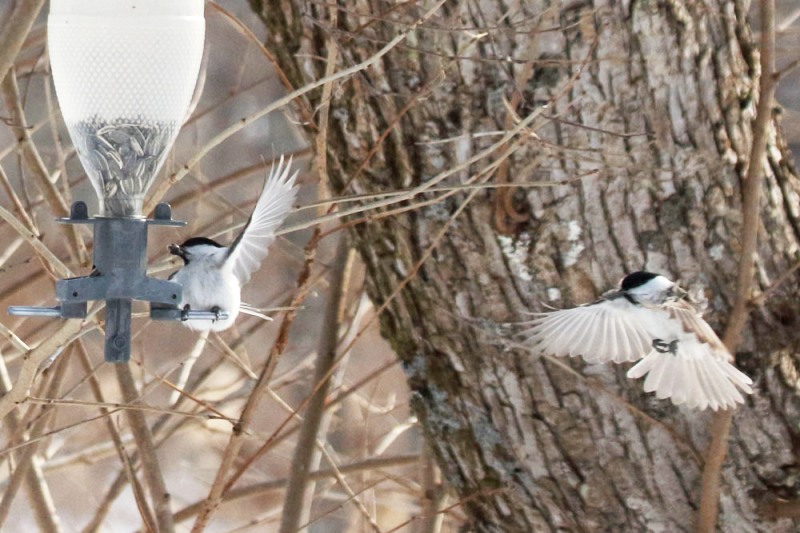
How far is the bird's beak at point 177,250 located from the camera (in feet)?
7.47

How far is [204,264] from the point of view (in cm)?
244

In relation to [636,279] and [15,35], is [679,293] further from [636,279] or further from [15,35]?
[15,35]

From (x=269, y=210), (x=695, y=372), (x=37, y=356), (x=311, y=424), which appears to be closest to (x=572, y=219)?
(x=695, y=372)

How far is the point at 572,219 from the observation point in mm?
2537

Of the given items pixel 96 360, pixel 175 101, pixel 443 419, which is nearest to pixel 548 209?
pixel 443 419

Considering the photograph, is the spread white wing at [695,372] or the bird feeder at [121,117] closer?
the bird feeder at [121,117]

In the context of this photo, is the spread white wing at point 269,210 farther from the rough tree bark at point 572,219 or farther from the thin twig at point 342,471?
the thin twig at point 342,471

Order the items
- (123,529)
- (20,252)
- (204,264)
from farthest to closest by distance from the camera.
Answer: (123,529), (20,252), (204,264)

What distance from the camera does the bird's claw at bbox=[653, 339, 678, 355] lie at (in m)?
2.80

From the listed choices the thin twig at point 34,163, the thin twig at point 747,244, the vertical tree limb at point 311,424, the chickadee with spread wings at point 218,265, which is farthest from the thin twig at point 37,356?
the thin twig at point 747,244

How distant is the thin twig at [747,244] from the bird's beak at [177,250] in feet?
4.17

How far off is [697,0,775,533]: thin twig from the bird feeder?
4.22 feet

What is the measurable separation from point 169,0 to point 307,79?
0.86 meters

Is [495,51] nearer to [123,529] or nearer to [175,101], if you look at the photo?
[175,101]
